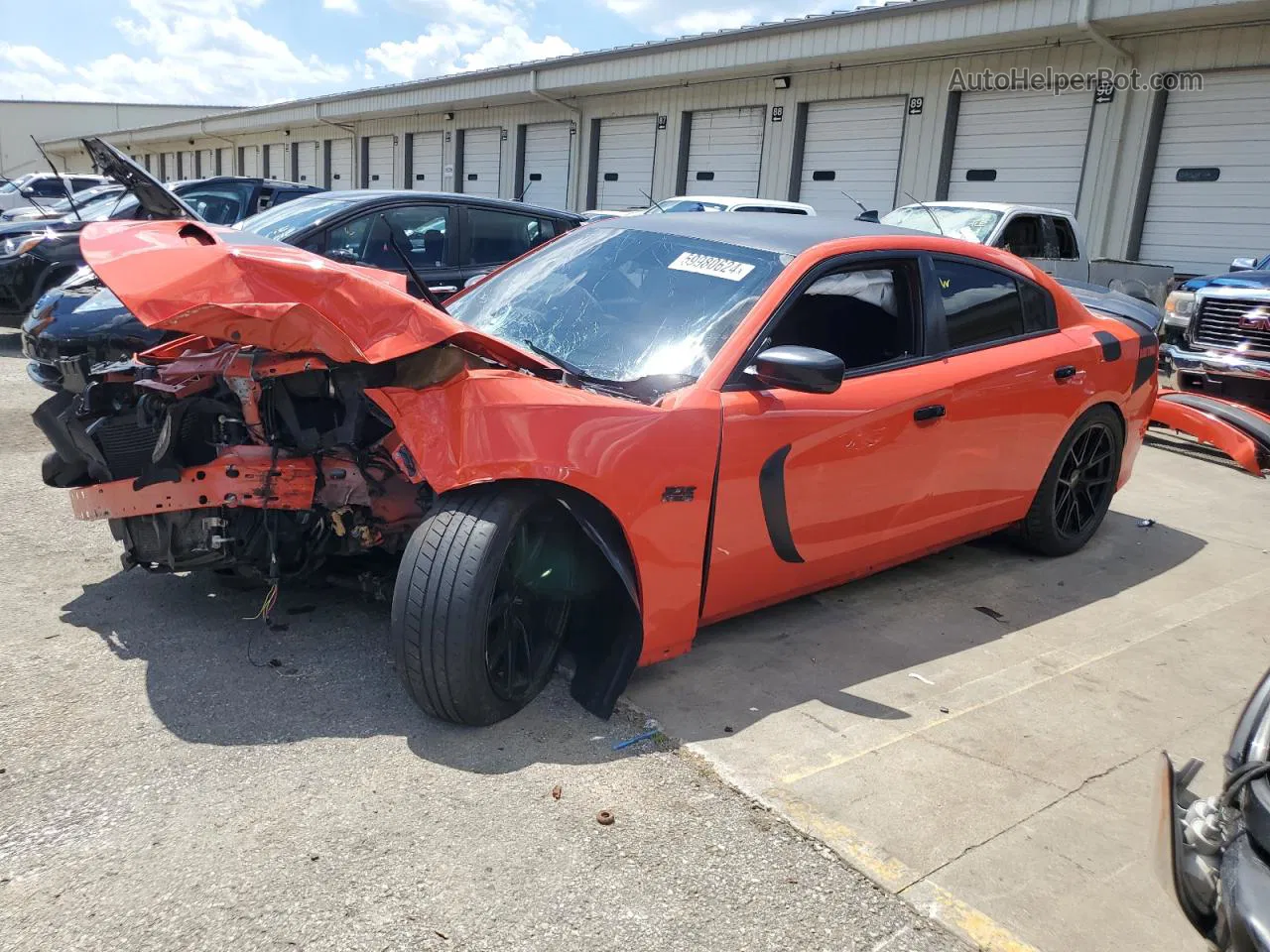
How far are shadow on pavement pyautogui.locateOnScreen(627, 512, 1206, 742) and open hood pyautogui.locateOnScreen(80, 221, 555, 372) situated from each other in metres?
1.47

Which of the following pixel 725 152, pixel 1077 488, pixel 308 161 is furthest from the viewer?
pixel 308 161

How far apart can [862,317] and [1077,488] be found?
182 cm

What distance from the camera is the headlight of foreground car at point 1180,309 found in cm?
880

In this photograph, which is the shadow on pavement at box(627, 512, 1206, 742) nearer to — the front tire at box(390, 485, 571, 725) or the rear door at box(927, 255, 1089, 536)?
the rear door at box(927, 255, 1089, 536)

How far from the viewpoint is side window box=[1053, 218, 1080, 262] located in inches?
412

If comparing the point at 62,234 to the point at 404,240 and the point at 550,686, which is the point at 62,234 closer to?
the point at 404,240

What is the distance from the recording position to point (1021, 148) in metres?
14.0

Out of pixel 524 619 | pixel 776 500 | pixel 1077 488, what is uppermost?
pixel 776 500

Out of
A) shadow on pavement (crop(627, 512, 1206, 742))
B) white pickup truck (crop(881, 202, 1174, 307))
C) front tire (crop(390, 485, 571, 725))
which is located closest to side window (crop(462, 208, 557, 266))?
white pickup truck (crop(881, 202, 1174, 307))

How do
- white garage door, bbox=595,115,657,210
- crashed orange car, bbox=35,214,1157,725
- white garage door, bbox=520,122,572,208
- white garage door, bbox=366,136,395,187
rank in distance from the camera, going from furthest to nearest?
white garage door, bbox=366,136,395,187 < white garage door, bbox=520,122,572,208 < white garage door, bbox=595,115,657,210 < crashed orange car, bbox=35,214,1157,725

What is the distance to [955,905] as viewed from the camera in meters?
2.47

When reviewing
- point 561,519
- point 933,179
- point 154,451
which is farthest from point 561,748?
point 933,179

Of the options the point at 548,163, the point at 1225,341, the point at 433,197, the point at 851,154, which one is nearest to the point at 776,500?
the point at 433,197

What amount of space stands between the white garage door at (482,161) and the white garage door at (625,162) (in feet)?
12.9
